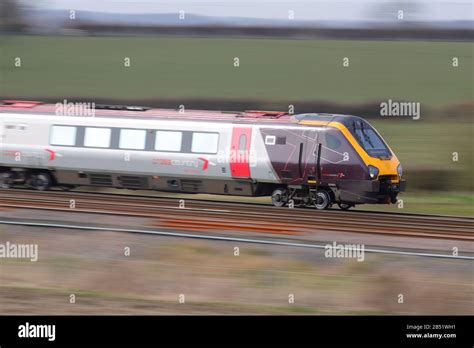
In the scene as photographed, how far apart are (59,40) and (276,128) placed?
32225 millimetres

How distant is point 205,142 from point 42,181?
598 centimetres

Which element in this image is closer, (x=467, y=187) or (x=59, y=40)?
(x=467, y=187)

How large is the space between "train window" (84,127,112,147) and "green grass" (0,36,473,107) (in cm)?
1567

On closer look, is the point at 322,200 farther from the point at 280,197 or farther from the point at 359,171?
the point at 359,171

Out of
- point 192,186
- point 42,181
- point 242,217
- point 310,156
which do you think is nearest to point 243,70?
point 42,181

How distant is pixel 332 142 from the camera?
74.2ft

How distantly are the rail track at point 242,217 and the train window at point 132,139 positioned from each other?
5.03ft

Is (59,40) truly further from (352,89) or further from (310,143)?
(310,143)

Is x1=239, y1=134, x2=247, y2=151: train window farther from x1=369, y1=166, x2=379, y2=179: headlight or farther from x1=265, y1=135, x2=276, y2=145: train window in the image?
x1=369, y1=166, x2=379, y2=179: headlight

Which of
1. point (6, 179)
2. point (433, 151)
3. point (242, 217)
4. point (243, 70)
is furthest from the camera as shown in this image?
point (243, 70)

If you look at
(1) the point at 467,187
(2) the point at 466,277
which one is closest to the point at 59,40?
(1) the point at 467,187

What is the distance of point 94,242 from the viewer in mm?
17438

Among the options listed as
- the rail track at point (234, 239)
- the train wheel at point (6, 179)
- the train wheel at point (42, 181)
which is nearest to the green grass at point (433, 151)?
the train wheel at point (42, 181)

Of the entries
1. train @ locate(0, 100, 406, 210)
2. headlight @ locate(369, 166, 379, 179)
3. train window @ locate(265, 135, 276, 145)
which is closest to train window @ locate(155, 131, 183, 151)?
train @ locate(0, 100, 406, 210)
